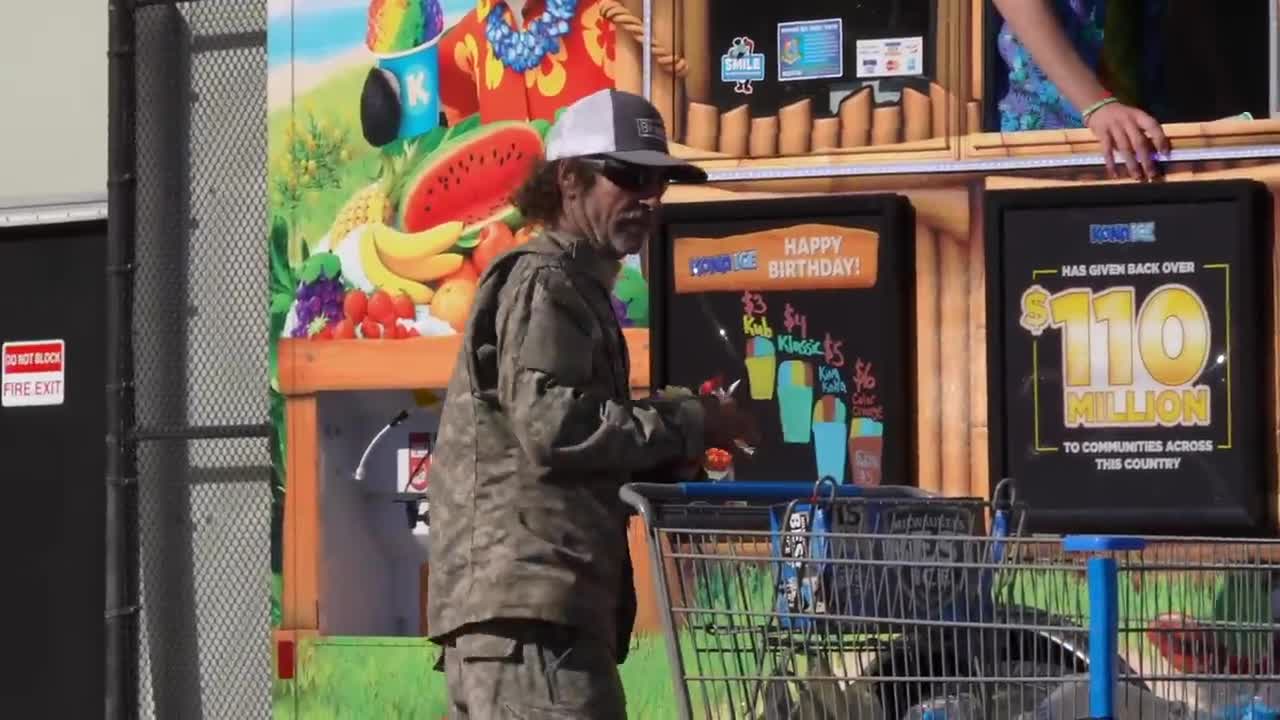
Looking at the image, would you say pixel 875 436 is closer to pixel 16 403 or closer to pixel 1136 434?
pixel 1136 434

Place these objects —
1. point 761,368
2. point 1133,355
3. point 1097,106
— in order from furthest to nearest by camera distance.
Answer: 1. point 761,368
2. point 1133,355
3. point 1097,106

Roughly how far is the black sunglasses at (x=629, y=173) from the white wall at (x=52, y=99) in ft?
17.2

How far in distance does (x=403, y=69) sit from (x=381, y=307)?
2.23ft

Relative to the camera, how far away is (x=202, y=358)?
27.4ft

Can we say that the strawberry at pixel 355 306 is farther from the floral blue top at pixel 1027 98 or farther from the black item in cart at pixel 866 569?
the black item in cart at pixel 866 569

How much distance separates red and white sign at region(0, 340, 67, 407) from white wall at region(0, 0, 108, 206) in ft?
1.86

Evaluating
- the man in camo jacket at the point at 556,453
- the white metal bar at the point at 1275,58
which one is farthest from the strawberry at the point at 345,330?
the man in camo jacket at the point at 556,453

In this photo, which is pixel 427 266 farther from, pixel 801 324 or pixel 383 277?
pixel 801 324

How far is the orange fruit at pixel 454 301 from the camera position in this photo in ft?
22.5

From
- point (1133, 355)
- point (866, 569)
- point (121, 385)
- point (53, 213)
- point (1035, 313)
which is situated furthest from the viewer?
→ point (53, 213)

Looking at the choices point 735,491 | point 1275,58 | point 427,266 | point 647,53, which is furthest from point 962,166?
point 735,491

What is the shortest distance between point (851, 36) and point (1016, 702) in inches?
115

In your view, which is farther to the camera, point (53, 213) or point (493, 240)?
point (53, 213)

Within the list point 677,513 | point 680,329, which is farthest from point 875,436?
point 677,513
